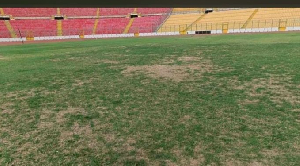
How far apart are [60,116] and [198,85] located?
221 inches

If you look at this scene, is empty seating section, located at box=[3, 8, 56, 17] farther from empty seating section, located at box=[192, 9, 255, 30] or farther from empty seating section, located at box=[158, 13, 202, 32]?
empty seating section, located at box=[192, 9, 255, 30]

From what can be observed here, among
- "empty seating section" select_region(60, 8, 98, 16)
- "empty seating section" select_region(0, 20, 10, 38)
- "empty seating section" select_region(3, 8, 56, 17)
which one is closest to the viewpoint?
"empty seating section" select_region(0, 20, 10, 38)

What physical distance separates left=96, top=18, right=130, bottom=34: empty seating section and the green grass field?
141ft

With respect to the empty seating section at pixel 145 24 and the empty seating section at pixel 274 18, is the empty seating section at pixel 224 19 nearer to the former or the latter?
the empty seating section at pixel 274 18

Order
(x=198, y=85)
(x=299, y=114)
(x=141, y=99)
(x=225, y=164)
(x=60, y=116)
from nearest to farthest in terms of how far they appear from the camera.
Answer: (x=225, y=164)
(x=299, y=114)
(x=60, y=116)
(x=141, y=99)
(x=198, y=85)

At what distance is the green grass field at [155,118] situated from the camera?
4553mm

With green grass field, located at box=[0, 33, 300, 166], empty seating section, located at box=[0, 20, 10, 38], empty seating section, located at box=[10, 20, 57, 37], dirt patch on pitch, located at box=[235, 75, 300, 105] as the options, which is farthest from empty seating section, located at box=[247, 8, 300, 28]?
empty seating section, located at box=[0, 20, 10, 38]

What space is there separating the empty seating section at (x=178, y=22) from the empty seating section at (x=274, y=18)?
14.2 m

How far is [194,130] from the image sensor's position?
5.55 meters

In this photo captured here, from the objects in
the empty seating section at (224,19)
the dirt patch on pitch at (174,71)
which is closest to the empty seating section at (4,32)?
the empty seating section at (224,19)

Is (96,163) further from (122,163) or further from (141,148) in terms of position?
(141,148)

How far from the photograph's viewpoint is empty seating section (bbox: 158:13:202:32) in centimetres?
5219

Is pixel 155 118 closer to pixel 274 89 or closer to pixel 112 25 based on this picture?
pixel 274 89

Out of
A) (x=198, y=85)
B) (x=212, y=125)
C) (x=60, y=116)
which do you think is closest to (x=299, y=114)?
(x=212, y=125)
